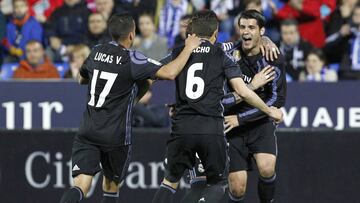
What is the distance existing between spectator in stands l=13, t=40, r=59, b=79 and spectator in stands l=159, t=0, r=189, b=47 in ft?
5.93

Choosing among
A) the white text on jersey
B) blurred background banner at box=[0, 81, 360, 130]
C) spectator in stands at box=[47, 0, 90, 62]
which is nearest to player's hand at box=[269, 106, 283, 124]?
the white text on jersey

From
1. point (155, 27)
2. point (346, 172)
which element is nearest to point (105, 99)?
point (346, 172)

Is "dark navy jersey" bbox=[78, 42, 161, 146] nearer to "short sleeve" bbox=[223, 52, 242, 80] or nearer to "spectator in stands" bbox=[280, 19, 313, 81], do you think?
"short sleeve" bbox=[223, 52, 242, 80]

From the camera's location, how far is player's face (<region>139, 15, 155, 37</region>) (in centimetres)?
1476

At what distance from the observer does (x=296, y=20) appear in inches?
608

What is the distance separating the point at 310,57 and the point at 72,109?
3286 millimetres

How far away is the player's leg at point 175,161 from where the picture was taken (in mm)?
8938

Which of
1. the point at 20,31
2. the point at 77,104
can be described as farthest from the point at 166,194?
the point at 20,31

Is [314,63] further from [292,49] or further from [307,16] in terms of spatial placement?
[307,16]

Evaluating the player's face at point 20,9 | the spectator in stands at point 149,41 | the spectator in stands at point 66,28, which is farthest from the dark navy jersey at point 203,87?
the player's face at point 20,9

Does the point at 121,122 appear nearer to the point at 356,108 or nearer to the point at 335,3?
the point at 356,108

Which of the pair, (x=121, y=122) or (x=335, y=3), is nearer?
(x=121, y=122)

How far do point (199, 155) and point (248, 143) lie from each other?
111 centimetres

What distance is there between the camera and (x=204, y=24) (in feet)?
29.2
